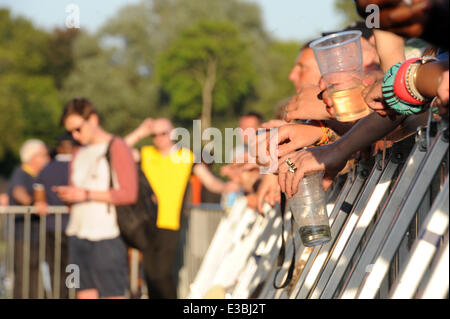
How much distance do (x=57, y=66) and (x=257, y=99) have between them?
2008 centimetres

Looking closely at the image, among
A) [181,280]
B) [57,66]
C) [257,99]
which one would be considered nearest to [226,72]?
[257,99]

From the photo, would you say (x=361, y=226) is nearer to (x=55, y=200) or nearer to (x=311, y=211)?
(x=311, y=211)

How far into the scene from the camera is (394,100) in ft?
7.18

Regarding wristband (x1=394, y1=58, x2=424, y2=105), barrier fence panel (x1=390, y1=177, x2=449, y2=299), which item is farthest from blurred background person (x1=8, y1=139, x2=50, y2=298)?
barrier fence panel (x1=390, y1=177, x2=449, y2=299)

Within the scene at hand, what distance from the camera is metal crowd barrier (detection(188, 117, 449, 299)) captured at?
1.84 metres

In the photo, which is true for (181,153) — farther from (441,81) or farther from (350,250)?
(441,81)

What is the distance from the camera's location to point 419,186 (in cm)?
213

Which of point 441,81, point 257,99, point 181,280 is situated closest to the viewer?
point 441,81

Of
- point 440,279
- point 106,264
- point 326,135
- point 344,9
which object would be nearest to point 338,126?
point 326,135

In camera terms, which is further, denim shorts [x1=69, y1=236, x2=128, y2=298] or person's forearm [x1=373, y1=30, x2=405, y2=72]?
denim shorts [x1=69, y1=236, x2=128, y2=298]

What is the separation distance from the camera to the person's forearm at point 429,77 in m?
1.98

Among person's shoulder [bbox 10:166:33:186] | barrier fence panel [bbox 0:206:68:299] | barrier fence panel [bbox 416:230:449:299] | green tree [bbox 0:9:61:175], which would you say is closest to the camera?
barrier fence panel [bbox 416:230:449:299]

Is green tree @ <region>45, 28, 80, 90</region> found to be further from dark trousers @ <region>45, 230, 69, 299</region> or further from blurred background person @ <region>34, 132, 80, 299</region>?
dark trousers @ <region>45, 230, 69, 299</region>

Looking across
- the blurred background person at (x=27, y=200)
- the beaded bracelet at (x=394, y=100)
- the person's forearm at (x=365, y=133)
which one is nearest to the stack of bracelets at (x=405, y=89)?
the beaded bracelet at (x=394, y=100)
